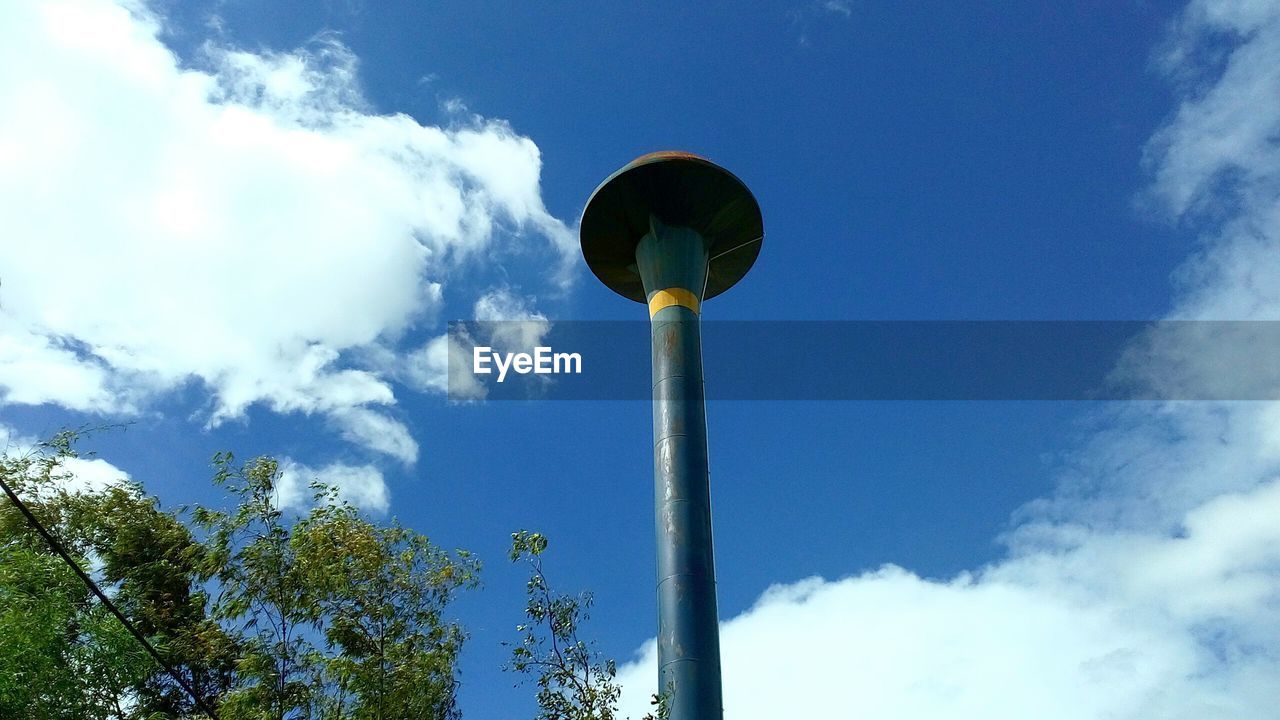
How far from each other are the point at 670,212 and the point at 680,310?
6.26ft

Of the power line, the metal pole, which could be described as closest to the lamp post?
the metal pole

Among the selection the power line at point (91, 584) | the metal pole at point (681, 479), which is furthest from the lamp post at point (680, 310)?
the power line at point (91, 584)

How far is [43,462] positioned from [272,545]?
18.2 feet

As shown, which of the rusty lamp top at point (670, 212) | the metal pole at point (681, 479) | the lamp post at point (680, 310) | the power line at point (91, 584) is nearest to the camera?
the power line at point (91, 584)

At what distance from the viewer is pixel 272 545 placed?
46.4 ft

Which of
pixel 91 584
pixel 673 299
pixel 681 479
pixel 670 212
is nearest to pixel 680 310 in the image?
pixel 673 299

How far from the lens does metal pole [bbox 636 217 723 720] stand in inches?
536

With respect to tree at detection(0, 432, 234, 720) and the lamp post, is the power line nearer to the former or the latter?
tree at detection(0, 432, 234, 720)

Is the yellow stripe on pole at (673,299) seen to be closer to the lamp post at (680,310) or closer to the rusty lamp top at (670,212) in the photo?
the lamp post at (680,310)

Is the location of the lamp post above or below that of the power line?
above

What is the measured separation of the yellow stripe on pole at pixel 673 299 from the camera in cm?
1703

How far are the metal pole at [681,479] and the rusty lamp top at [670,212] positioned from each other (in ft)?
1.09

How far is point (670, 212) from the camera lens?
58.2 feet

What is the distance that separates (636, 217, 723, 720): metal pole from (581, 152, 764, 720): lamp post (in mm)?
16
